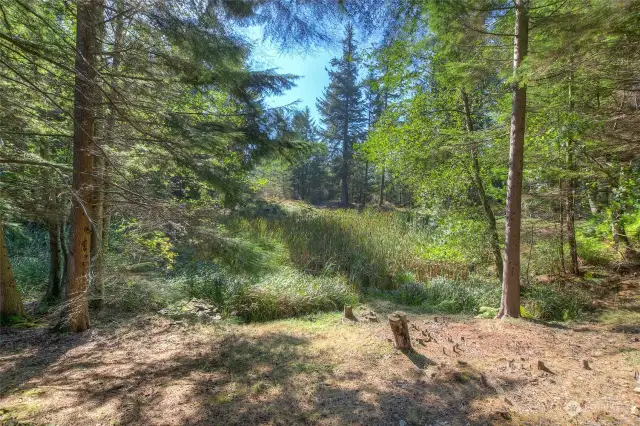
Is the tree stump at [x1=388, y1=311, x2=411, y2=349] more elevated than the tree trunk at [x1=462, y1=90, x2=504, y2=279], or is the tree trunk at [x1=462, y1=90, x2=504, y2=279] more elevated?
the tree trunk at [x1=462, y1=90, x2=504, y2=279]

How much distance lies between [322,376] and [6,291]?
13.3ft

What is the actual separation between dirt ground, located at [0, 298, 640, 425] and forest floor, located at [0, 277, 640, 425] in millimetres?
11

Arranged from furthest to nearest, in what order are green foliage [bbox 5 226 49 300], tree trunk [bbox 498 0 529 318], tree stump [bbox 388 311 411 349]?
1. green foliage [bbox 5 226 49 300]
2. tree trunk [bbox 498 0 529 318]
3. tree stump [bbox 388 311 411 349]

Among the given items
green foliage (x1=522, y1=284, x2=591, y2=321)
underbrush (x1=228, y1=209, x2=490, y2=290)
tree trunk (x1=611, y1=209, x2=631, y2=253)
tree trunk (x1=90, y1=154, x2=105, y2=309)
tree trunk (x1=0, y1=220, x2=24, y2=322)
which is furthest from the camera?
underbrush (x1=228, y1=209, x2=490, y2=290)

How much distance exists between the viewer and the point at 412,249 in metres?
7.33

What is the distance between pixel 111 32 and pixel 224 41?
156 cm

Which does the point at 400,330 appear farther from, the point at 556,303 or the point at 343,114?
the point at 343,114

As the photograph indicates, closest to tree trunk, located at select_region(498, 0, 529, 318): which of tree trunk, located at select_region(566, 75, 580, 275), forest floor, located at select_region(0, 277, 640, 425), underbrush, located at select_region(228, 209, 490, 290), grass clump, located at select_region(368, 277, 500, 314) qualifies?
forest floor, located at select_region(0, 277, 640, 425)

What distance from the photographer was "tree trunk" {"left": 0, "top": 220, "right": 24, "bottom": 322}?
375 centimetres

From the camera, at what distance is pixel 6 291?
12.5 feet

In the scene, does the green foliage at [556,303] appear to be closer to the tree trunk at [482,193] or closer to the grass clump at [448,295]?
the grass clump at [448,295]

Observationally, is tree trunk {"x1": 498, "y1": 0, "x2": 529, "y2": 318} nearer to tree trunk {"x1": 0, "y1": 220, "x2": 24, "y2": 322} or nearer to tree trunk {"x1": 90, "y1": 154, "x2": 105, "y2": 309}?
tree trunk {"x1": 90, "y1": 154, "x2": 105, "y2": 309}

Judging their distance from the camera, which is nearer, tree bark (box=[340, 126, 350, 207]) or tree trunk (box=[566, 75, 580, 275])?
tree trunk (box=[566, 75, 580, 275])

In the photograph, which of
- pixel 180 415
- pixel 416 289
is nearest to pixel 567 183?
pixel 416 289
